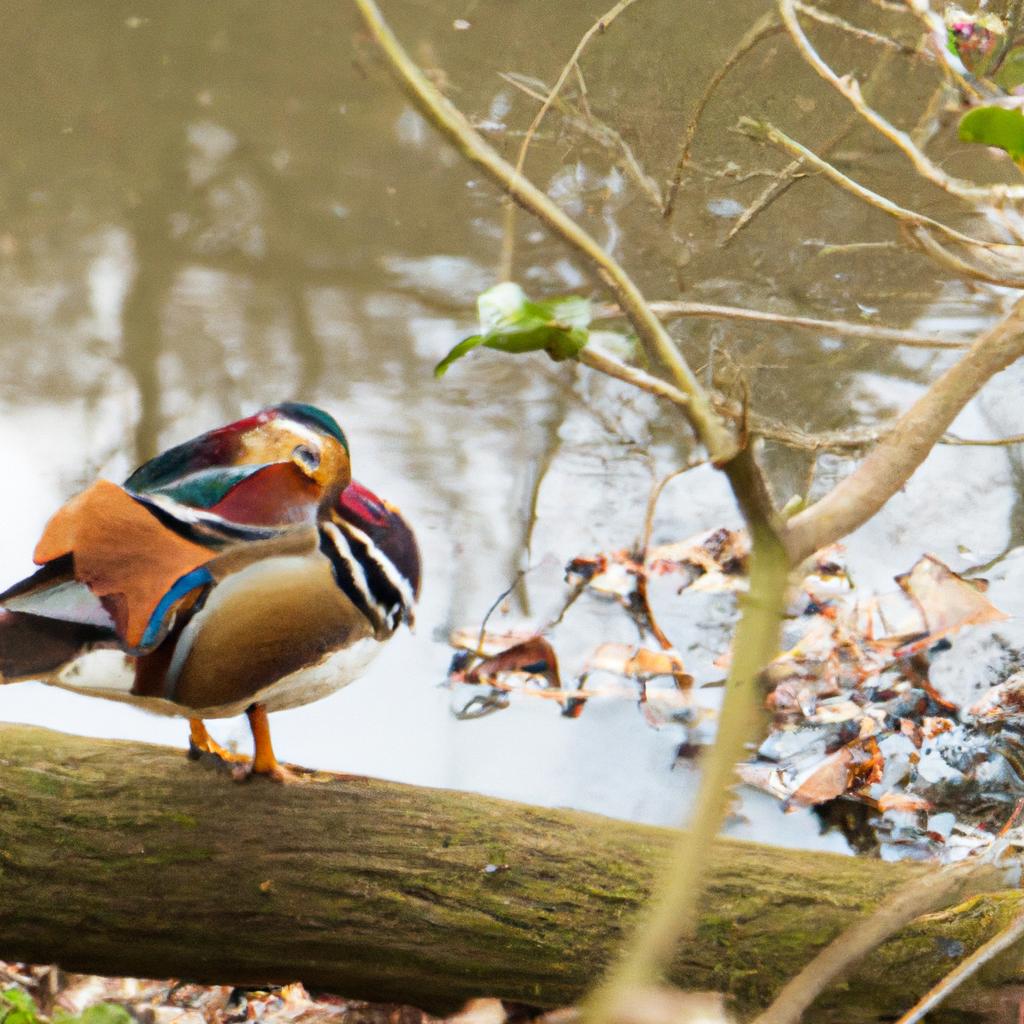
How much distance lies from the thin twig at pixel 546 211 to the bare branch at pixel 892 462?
0.05m

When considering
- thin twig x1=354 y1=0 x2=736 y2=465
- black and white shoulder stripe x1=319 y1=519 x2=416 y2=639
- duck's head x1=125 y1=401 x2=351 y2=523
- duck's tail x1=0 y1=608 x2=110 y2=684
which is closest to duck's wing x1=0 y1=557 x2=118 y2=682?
duck's tail x1=0 y1=608 x2=110 y2=684

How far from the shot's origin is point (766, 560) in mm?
547

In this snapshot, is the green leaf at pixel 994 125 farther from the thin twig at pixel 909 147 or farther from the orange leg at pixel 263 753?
the orange leg at pixel 263 753

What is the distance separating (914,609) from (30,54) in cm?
364

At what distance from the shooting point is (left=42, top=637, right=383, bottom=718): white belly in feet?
3.87

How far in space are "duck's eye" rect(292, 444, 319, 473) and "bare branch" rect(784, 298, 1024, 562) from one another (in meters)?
0.64

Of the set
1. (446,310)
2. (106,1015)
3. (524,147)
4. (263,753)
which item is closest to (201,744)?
(263,753)

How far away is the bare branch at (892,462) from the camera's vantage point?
1.86 feet

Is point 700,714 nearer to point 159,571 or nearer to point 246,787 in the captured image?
point 246,787

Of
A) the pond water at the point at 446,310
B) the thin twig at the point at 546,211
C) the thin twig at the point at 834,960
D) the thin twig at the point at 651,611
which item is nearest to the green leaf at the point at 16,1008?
the pond water at the point at 446,310

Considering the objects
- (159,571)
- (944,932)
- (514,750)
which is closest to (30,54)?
(514,750)

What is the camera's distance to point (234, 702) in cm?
123

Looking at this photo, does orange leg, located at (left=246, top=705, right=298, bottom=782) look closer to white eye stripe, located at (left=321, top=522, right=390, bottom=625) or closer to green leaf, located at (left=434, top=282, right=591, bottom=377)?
white eye stripe, located at (left=321, top=522, right=390, bottom=625)

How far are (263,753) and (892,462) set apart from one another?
945 mm
